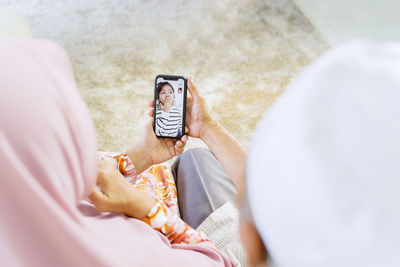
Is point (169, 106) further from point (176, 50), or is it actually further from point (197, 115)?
point (176, 50)

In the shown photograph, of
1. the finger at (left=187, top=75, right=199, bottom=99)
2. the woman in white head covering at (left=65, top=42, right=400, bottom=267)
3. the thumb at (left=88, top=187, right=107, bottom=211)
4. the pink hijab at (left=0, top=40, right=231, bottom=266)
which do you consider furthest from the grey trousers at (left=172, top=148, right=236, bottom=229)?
the woman in white head covering at (left=65, top=42, right=400, bottom=267)

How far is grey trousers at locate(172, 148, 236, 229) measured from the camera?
935 mm

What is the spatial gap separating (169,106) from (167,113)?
0.07 feet

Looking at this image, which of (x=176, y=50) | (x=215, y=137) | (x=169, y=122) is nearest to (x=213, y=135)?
(x=215, y=137)

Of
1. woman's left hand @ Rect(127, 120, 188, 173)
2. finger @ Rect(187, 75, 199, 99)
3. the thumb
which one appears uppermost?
finger @ Rect(187, 75, 199, 99)

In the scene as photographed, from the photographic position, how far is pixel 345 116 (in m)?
0.33

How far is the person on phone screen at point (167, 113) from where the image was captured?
3.45 ft

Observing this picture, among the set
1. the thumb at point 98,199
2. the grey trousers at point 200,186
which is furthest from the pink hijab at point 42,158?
the grey trousers at point 200,186

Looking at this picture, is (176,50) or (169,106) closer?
(169,106)

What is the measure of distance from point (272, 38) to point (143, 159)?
3.69 ft

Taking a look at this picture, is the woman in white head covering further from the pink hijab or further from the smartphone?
the smartphone

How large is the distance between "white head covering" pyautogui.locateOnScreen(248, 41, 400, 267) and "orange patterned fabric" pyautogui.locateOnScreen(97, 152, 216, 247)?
17.9 inches

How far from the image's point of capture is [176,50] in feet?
6.12

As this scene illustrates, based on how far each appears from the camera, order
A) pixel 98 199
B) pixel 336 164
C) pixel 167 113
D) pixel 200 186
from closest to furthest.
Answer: pixel 336 164
pixel 98 199
pixel 200 186
pixel 167 113
